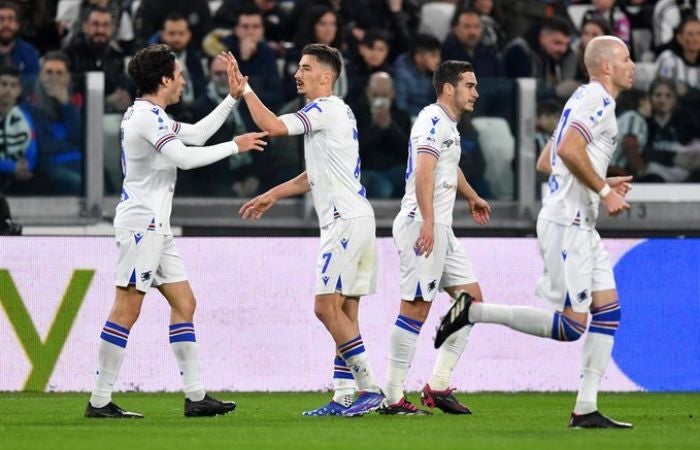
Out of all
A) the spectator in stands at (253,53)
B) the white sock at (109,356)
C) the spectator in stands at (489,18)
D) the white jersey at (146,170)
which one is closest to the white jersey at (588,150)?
the white jersey at (146,170)

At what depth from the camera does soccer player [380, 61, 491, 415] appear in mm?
9891

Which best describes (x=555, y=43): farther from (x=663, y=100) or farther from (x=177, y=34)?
(x=177, y=34)

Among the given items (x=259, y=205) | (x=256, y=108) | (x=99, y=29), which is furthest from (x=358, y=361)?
(x=99, y=29)

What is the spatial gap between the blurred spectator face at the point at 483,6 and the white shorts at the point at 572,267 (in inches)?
344

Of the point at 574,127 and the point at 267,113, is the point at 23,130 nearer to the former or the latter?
the point at 267,113

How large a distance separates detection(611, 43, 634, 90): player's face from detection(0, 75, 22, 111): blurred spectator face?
6674 millimetres

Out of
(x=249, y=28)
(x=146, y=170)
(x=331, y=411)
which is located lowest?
(x=331, y=411)

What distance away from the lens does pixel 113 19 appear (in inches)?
625

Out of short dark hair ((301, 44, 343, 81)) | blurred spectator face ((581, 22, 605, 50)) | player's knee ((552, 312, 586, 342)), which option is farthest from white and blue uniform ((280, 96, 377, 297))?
blurred spectator face ((581, 22, 605, 50))

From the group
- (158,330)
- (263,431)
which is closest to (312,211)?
(158,330)

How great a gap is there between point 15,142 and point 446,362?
17.0ft

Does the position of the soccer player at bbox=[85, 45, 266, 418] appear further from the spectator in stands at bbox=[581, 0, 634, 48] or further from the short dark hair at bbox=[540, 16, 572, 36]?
the spectator in stands at bbox=[581, 0, 634, 48]

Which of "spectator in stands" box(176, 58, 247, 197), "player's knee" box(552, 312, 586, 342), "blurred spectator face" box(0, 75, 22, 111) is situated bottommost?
"player's knee" box(552, 312, 586, 342)

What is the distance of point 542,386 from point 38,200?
15.7ft
